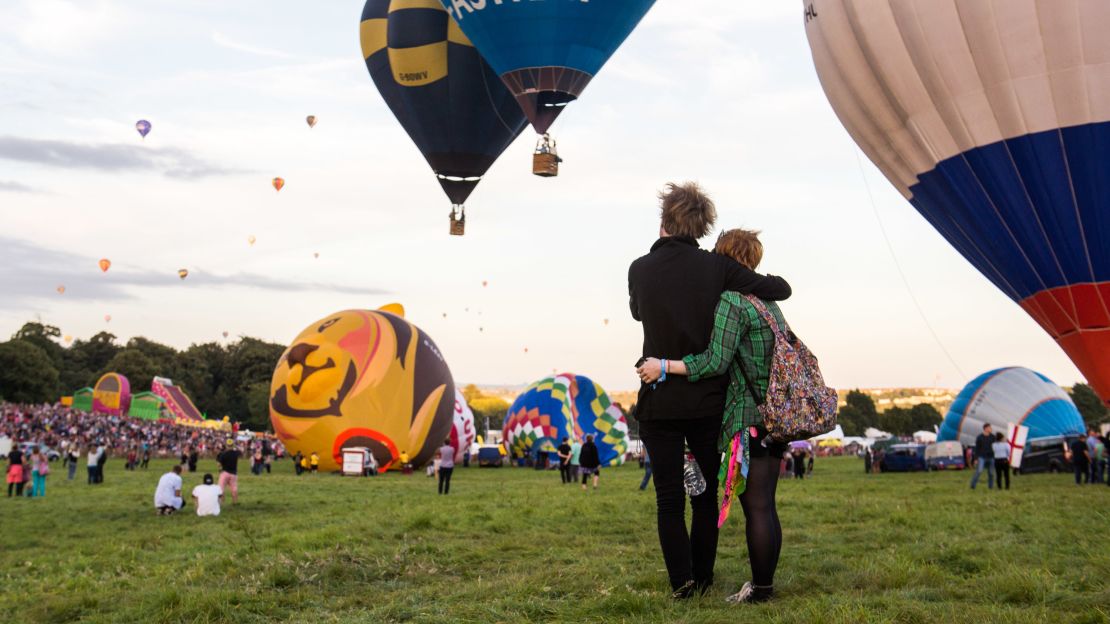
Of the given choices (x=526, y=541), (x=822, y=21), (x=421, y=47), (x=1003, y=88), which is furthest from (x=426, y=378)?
(x=526, y=541)

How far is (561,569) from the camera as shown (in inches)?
226

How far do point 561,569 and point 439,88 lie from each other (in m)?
20.3

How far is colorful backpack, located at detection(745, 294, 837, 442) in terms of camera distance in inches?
163

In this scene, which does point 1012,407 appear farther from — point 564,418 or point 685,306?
point 685,306

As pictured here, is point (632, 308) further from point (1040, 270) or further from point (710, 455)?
point (1040, 270)

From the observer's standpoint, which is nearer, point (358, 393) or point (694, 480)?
point (694, 480)

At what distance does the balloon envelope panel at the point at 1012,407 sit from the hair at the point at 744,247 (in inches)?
1153

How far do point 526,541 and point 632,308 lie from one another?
3700mm

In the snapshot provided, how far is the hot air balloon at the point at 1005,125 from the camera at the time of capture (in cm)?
1371

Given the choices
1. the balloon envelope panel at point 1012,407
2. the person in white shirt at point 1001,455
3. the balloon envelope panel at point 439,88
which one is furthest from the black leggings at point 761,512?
the balloon envelope panel at point 1012,407

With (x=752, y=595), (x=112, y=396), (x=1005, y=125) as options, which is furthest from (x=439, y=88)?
(x=112, y=396)

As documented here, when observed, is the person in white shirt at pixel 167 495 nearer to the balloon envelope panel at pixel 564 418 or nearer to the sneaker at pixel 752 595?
the sneaker at pixel 752 595

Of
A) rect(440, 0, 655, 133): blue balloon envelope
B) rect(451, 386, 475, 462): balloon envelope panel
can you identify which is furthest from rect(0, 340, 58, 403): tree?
rect(440, 0, 655, 133): blue balloon envelope

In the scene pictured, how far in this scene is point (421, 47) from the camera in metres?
24.2
